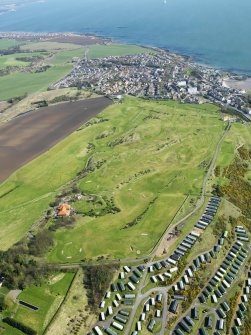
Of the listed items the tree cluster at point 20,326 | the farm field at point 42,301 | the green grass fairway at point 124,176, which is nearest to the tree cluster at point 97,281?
the farm field at point 42,301

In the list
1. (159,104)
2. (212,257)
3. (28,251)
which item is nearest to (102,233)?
(28,251)

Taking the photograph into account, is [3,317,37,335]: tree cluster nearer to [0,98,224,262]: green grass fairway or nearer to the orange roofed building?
[0,98,224,262]: green grass fairway

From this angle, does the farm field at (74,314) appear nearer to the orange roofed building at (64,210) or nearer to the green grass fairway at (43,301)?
the green grass fairway at (43,301)

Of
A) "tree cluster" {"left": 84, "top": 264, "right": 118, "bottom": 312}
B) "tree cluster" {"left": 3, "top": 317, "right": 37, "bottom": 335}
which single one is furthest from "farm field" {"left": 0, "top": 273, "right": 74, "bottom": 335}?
"tree cluster" {"left": 84, "top": 264, "right": 118, "bottom": 312}

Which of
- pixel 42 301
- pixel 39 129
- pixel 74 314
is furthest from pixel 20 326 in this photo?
pixel 39 129

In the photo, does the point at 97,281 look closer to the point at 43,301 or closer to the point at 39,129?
the point at 43,301
